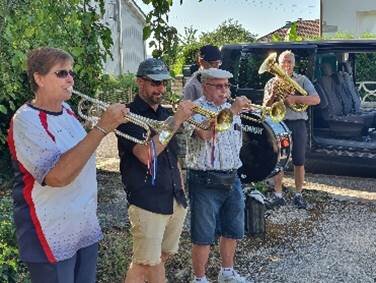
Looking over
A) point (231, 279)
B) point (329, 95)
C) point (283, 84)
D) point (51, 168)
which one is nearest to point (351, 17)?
point (329, 95)

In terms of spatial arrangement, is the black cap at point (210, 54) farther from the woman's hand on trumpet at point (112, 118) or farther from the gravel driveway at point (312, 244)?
the woman's hand on trumpet at point (112, 118)

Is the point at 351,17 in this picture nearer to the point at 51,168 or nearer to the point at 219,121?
the point at 219,121

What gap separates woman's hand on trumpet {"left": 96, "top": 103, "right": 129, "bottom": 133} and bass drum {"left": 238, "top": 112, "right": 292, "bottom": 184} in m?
3.45

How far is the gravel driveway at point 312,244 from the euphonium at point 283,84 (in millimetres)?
1101

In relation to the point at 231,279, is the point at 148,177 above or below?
above

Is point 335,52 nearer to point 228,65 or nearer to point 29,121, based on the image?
point 228,65

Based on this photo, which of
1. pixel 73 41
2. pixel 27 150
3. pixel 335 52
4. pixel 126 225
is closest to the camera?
pixel 27 150

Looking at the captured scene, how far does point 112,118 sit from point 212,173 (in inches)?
60.6

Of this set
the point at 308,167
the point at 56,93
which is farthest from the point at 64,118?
the point at 308,167

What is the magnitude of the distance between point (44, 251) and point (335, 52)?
5563 mm

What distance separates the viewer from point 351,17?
19.8 metres

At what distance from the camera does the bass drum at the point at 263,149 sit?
5.96 meters

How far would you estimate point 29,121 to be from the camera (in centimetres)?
247

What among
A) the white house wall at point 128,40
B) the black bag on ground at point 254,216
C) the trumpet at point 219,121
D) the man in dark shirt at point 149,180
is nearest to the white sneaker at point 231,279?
the man in dark shirt at point 149,180
